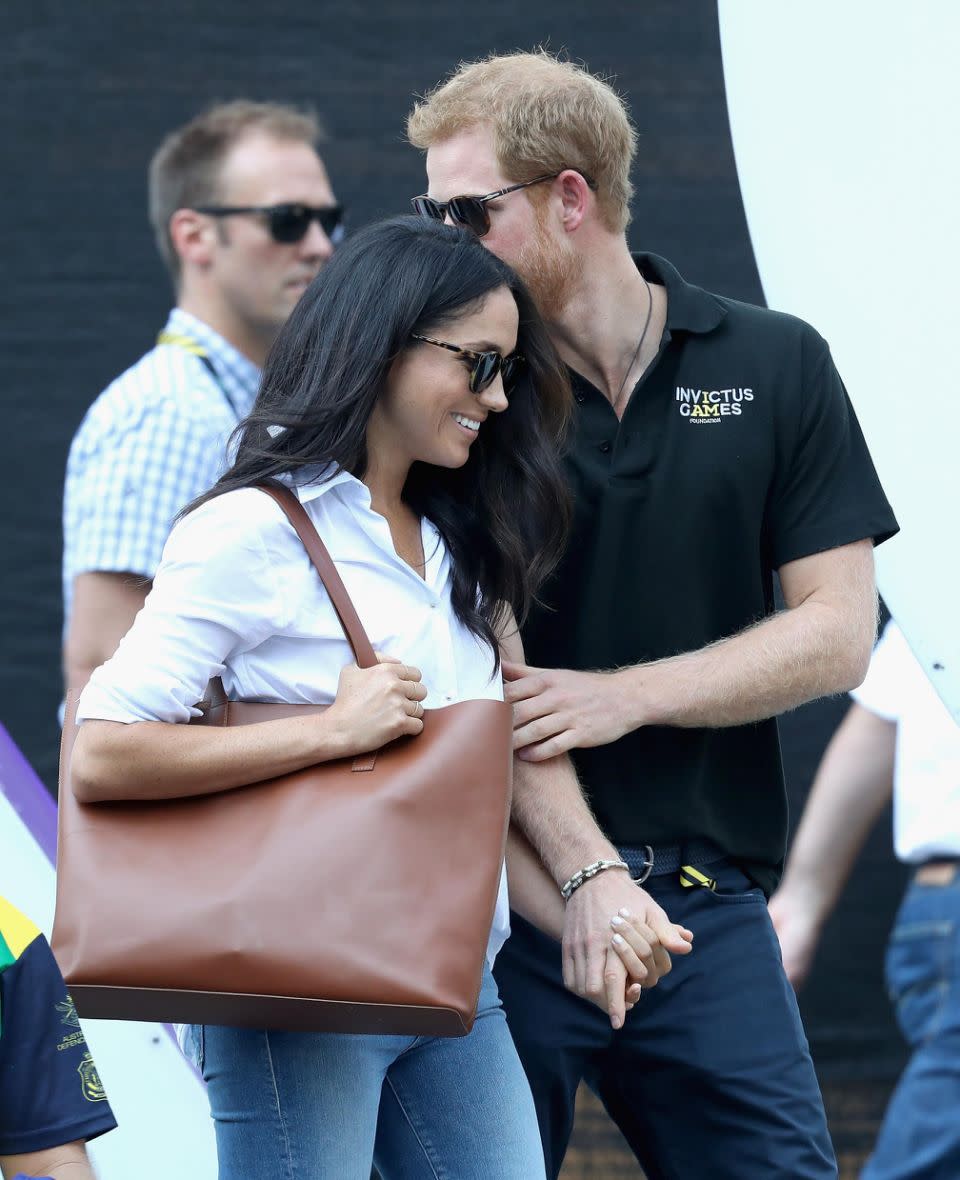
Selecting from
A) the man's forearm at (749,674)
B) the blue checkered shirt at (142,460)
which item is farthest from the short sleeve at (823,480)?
the blue checkered shirt at (142,460)

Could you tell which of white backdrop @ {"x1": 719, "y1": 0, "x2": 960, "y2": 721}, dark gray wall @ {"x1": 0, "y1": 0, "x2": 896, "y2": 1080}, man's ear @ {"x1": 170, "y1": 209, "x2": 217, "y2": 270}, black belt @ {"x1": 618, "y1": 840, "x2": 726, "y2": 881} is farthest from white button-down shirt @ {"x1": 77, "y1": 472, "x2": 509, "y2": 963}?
dark gray wall @ {"x1": 0, "y1": 0, "x2": 896, "y2": 1080}

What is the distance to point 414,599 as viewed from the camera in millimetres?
2057

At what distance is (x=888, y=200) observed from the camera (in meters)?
2.27

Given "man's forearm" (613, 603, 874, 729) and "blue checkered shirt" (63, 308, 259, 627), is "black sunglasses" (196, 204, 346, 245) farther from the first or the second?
"man's forearm" (613, 603, 874, 729)

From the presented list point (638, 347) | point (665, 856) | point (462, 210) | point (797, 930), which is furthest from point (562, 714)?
point (797, 930)

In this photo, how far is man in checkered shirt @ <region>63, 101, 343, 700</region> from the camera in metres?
3.23

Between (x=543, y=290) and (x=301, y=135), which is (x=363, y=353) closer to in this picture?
(x=543, y=290)

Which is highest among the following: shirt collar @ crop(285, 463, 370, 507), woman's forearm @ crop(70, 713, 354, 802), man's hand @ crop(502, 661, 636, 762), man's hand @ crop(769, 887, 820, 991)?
shirt collar @ crop(285, 463, 370, 507)

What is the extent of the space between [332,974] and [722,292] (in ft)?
9.08

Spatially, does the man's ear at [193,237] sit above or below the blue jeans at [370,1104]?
above

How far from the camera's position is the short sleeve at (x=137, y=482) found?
3.21m

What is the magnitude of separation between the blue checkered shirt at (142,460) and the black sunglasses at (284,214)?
51 cm

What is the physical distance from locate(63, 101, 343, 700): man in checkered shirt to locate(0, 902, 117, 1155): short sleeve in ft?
4.25

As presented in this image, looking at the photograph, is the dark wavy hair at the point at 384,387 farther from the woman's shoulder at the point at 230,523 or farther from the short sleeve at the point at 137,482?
the short sleeve at the point at 137,482
